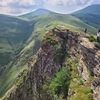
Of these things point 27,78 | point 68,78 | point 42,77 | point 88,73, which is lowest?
point 27,78

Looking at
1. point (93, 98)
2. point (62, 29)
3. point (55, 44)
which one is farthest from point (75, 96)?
point (62, 29)

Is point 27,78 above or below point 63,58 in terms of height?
below

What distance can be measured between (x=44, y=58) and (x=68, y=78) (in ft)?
92.6

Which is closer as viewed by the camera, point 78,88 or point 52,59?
point 78,88

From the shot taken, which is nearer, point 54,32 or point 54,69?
point 54,69

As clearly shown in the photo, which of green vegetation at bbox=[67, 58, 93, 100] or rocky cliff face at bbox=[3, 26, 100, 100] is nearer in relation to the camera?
green vegetation at bbox=[67, 58, 93, 100]

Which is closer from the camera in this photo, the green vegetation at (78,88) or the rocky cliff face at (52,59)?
the green vegetation at (78,88)

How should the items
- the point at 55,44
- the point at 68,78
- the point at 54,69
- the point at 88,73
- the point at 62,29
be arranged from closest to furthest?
the point at 88,73
the point at 68,78
the point at 54,69
the point at 55,44
the point at 62,29

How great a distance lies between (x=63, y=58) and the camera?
9375 cm

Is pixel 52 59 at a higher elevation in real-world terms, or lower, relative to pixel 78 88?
lower

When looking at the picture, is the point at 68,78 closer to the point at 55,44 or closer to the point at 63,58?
the point at 63,58

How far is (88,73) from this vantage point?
67500 millimetres

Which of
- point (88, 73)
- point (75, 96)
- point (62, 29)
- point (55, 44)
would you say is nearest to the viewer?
point (75, 96)

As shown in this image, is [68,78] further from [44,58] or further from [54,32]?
[54,32]
